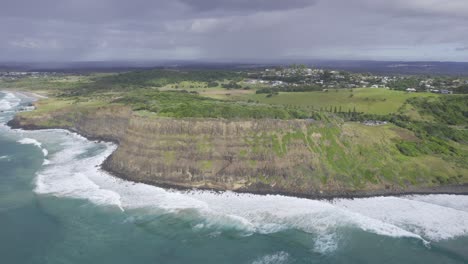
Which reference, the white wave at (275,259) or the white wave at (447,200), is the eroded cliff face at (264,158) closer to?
the white wave at (447,200)

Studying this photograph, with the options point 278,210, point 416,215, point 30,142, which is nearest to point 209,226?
point 278,210

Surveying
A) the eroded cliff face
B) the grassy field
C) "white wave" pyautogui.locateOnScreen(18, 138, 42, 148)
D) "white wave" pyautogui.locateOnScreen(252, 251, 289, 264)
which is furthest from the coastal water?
the grassy field

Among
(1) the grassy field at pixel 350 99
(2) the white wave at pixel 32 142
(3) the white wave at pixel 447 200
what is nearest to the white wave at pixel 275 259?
(3) the white wave at pixel 447 200

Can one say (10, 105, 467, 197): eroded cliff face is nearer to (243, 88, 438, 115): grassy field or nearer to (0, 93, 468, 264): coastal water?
(0, 93, 468, 264): coastal water

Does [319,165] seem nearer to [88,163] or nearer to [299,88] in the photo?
[88,163]

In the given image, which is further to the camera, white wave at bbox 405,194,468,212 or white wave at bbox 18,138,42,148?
white wave at bbox 18,138,42,148

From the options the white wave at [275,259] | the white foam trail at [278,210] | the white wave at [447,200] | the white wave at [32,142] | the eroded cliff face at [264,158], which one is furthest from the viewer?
the white wave at [32,142]
